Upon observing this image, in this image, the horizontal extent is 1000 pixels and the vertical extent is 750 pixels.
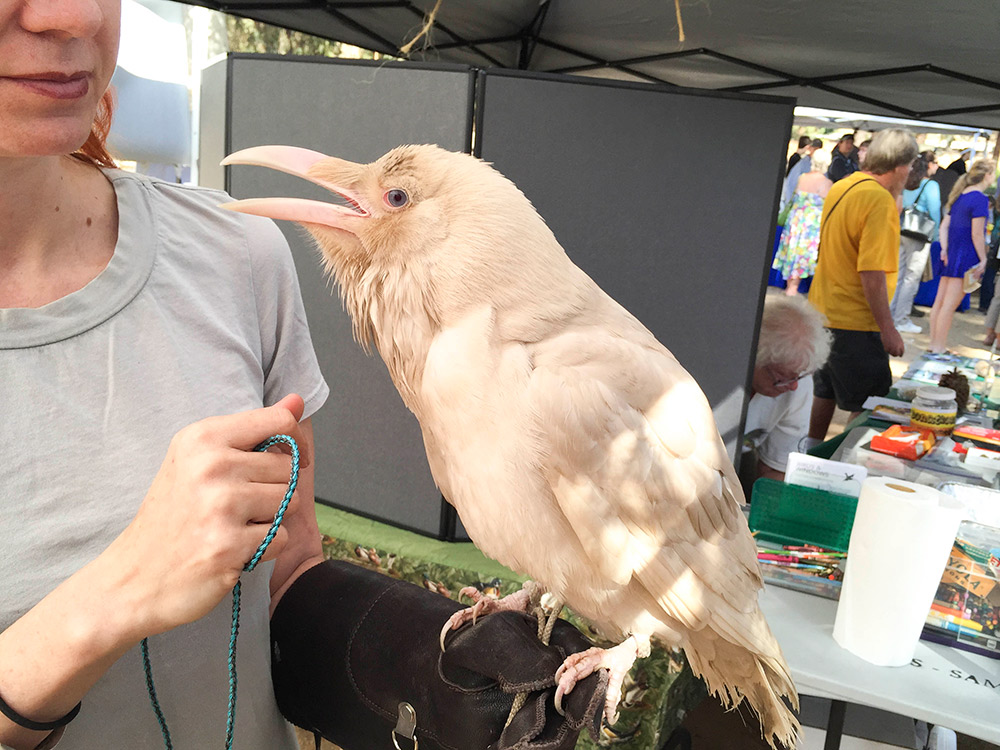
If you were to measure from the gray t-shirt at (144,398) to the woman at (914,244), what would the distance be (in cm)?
607

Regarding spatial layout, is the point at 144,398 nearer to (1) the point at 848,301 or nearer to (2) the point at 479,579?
(2) the point at 479,579

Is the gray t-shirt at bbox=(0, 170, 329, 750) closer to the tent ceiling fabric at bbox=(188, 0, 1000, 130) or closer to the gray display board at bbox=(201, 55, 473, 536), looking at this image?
the gray display board at bbox=(201, 55, 473, 536)

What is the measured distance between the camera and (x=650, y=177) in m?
1.69

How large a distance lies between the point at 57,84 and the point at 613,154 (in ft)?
4.12

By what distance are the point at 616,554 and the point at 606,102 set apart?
120 centimetres

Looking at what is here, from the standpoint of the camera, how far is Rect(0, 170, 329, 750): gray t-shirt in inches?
28.3

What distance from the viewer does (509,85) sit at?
5.28 feet

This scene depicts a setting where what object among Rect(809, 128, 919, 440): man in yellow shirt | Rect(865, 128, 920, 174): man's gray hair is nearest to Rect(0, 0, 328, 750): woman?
Rect(809, 128, 919, 440): man in yellow shirt

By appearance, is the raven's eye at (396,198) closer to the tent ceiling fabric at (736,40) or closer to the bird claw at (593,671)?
the bird claw at (593,671)

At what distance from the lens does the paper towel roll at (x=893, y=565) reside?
4.17ft

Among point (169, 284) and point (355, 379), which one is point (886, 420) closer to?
point (355, 379)

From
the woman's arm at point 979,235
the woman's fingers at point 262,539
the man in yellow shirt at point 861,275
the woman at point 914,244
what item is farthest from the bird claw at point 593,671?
the woman's arm at point 979,235

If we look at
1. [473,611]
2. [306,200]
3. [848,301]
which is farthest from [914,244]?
[306,200]

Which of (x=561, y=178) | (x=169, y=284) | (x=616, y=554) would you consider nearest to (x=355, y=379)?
(x=561, y=178)
